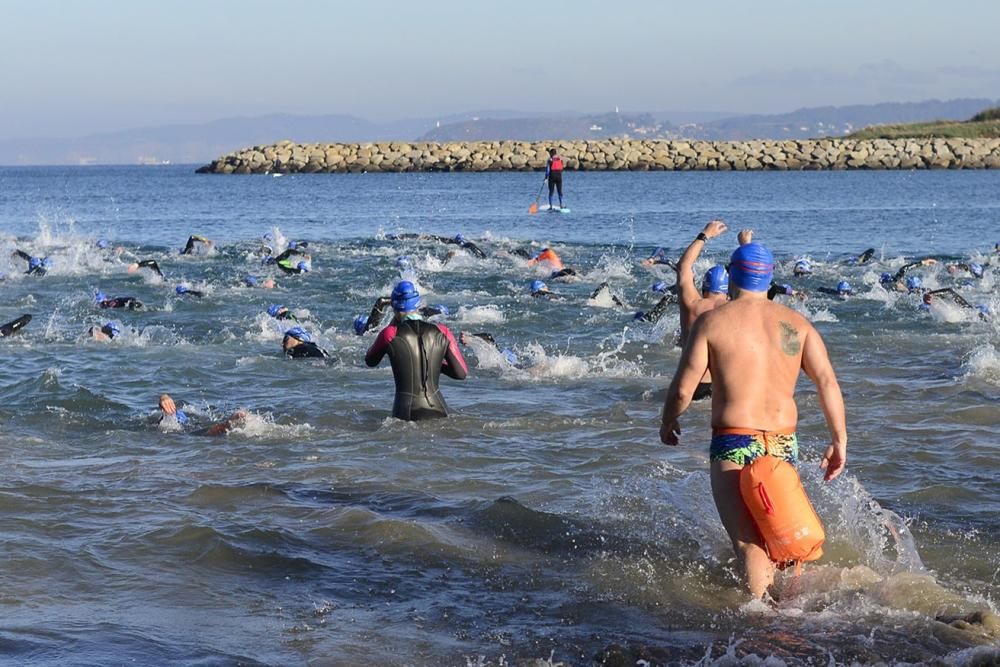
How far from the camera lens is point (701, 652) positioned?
19.3 feet

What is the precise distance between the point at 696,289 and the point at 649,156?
68.5 metres

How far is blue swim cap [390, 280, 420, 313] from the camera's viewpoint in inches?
373

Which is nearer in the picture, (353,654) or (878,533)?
(353,654)

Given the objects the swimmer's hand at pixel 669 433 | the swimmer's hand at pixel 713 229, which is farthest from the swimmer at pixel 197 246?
the swimmer's hand at pixel 669 433

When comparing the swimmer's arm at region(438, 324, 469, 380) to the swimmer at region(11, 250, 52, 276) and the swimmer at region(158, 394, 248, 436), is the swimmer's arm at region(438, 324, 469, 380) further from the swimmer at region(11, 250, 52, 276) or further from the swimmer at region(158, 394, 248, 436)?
the swimmer at region(11, 250, 52, 276)

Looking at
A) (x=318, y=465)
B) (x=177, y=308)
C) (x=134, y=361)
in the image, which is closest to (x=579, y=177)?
(x=177, y=308)

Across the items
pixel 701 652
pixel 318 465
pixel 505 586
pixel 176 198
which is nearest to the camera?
pixel 701 652

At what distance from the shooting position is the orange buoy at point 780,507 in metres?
5.77

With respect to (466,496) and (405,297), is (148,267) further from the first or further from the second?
(466,496)

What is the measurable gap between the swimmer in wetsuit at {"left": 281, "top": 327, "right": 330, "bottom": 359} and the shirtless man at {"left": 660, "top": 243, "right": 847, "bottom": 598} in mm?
8517

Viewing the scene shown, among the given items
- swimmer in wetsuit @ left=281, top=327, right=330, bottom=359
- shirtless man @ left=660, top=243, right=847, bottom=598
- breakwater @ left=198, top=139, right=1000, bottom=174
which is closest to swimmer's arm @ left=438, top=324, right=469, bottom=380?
shirtless man @ left=660, top=243, right=847, bottom=598

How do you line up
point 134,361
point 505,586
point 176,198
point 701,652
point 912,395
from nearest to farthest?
point 701,652, point 505,586, point 912,395, point 134,361, point 176,198

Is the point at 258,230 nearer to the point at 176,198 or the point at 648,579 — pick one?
the point at 176,198

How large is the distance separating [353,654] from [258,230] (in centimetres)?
3273
